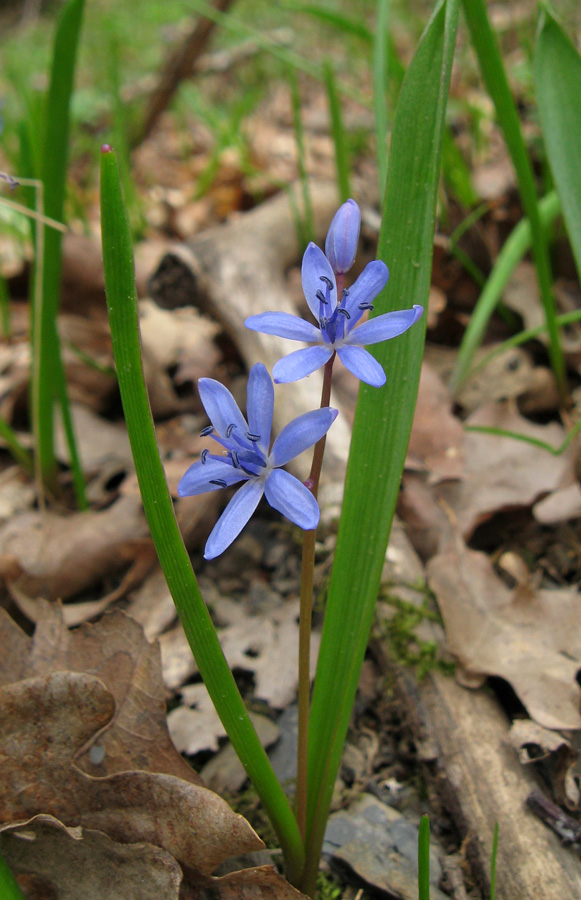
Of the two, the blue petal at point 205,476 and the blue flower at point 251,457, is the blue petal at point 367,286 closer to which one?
the blue flower at point 251,457

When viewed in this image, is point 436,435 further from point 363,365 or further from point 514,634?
point 363,365

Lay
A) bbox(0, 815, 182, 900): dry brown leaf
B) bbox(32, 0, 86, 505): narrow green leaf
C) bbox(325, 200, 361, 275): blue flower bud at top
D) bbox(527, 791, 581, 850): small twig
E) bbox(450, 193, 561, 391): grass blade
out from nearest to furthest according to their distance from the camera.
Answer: bbox(325, 200, 361, 275): blue flower bud at top
bbox(0, 815, 182, 900): dry brown leaf
bbox(527, 791, 581, 850): small twig
bbox(32, 0, 86, 505): narrow green leaf
bbox(450, 193, 561, 391): grass blade

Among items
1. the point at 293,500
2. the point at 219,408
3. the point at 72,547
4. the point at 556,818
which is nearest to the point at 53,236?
the point at 72,547

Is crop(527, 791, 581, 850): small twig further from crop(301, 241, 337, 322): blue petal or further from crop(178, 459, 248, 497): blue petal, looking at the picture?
crop(301, 241, 337, 322): blue petal

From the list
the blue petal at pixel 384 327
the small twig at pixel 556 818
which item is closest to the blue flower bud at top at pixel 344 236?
the blue petal at pixel 384 327

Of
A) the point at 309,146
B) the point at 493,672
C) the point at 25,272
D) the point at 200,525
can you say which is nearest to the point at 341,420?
the point at 200,525

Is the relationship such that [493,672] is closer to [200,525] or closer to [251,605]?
[251,605]

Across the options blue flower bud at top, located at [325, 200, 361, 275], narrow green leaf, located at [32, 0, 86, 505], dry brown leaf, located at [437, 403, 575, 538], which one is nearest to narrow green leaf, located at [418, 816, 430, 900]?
blue flower bud at top, located at [325, 200, 361, 275]
